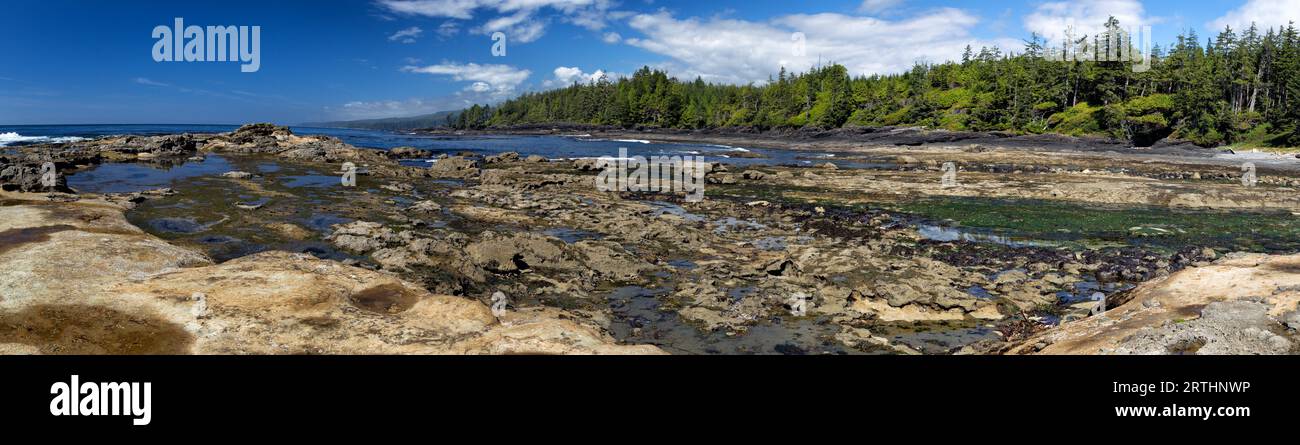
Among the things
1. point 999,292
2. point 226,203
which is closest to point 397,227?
point 226,203

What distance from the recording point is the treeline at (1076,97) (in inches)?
2923

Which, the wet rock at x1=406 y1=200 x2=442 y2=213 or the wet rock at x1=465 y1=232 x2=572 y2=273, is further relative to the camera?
the wet rock at x1=406 y1=200 x2=442 y2=213

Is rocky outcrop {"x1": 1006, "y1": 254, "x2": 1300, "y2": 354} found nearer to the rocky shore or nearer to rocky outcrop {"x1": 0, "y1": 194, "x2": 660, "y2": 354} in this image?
the rocky shore

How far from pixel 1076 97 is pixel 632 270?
107892 mm

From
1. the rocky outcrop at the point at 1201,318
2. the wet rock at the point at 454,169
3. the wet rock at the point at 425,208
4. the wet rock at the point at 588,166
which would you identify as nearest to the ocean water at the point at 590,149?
the wet rock at the point at 454,169

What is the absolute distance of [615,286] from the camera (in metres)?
15.9

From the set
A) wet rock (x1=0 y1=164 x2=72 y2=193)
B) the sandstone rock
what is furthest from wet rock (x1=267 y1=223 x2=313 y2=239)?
the sandstone rock

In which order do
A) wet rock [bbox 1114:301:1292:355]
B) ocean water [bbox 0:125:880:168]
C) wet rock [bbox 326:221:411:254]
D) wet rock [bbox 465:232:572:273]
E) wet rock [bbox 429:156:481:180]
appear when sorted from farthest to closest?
ocean water [bbox 0:125:880:168]
wet rock [bbox 429:156:481:180]
wet rock [bbox 326:221:411:254]
wet rock [bbox 465:232:572:273]
wet rock [bbox 1114:301:1292:355]

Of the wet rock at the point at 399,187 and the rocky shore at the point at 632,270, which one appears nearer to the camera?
the rocky shore at the point at 632,270

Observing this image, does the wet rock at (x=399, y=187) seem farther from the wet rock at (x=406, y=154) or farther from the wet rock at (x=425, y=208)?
the wet rock at (x=406, y=154)

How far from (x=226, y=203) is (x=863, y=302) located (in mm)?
26604

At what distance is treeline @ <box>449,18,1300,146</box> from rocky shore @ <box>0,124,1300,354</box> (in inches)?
1997

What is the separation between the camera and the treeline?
74250 mm

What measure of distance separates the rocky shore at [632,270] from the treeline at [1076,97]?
50722 mm
